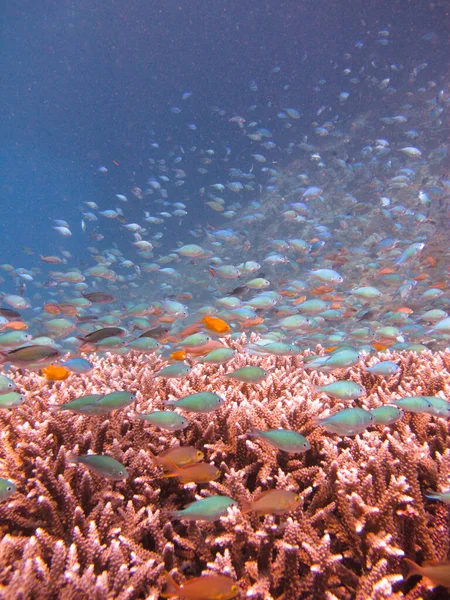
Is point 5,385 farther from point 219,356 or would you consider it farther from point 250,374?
point 250,374

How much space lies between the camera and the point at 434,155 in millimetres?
17766

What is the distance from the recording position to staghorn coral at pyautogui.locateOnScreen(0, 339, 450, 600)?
1938 millimetres

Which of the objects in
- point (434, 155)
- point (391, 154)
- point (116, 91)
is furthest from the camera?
point (116, 91)

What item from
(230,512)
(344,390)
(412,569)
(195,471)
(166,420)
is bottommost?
(412,569)

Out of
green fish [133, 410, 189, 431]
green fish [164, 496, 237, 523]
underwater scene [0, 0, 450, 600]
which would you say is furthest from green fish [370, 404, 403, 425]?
green fish [133, 410, 189, 431]

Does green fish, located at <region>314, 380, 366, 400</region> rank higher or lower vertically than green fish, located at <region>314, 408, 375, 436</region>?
higher

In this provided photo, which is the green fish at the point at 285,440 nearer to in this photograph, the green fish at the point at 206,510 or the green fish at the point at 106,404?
the green fish at the point at 206,510

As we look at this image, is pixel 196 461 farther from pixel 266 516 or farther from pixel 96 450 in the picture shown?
pixel 96 450

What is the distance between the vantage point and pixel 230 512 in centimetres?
216

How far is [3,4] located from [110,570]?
46348 millimetres

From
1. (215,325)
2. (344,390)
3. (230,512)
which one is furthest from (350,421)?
(215,325)

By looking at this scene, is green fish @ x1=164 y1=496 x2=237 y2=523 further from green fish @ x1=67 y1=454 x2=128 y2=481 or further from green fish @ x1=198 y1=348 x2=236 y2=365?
green fish @ x1=198 y1=348 x2=236 y2=365

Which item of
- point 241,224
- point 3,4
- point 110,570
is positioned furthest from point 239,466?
point 3,4

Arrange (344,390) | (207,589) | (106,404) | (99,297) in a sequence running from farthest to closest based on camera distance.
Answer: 1. (99,297)
2. (344,390)
3. (106,404)
4. (207,589)
